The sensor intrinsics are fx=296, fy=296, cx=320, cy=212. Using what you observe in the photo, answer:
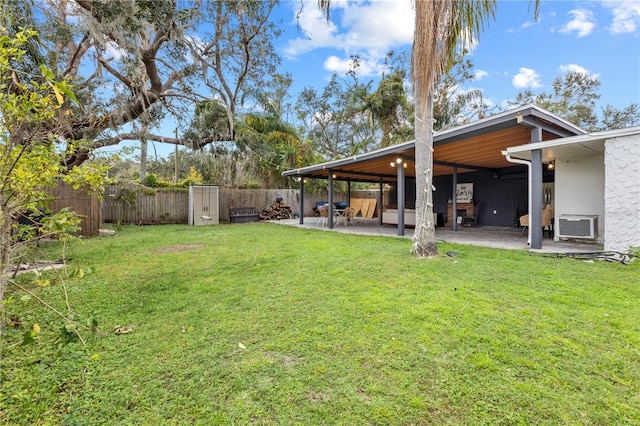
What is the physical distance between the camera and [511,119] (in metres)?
5.58

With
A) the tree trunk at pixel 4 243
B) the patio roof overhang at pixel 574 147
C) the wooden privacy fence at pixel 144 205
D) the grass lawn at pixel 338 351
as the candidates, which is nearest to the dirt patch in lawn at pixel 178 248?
the grass lawn at pixel 338 351

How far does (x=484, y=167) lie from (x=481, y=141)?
15.1ft

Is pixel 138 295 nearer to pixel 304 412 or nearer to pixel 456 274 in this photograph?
pixel 304 412

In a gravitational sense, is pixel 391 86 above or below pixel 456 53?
above

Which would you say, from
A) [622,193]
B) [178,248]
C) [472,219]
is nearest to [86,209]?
[178,248]

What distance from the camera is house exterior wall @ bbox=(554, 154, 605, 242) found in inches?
253

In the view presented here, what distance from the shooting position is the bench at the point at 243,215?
529 inches

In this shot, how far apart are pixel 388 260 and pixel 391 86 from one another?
13.1 metres

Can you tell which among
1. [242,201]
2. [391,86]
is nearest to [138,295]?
[242,201]

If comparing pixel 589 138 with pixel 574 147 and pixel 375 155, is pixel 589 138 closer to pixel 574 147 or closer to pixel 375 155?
pixel 574 147

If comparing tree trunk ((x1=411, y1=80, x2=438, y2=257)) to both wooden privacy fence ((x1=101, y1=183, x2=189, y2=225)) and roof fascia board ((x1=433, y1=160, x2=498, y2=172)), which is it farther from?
wooden privacy fence ((x1=101, y1=183, x2=189, y2=225))

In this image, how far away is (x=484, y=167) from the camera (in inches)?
440

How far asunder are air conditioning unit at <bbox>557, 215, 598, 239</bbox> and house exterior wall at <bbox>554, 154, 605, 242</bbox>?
1.14ft

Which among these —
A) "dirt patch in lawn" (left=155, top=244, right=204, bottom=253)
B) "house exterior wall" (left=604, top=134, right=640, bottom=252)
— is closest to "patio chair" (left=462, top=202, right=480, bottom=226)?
"house exterior wall" (left=604, top=134, right=640, bottom=252)
